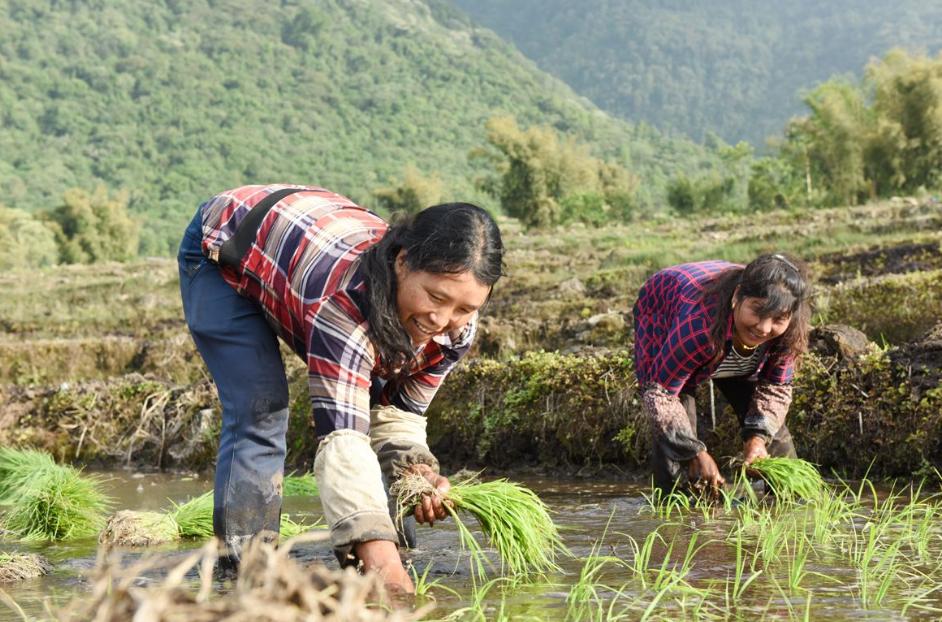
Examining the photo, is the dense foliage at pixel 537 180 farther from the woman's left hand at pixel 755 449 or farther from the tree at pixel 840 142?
the woman's left hand at pixel 755 449

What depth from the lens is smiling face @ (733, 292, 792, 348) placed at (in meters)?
4.89

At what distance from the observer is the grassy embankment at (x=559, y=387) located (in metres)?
6.55

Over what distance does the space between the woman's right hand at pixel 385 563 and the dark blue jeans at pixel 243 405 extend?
74 cm

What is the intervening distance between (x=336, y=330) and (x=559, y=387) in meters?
4.57

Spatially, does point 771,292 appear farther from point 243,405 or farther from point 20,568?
point 20,568

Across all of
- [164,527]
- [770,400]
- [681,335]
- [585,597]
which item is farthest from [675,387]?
[164,527]

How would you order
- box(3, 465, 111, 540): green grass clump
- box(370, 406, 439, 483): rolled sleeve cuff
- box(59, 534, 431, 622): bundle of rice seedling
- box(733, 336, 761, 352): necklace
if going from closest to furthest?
box(59, 534, 431, 622): bundle of rice seedling → box(370, 406, 439, 483): rolled sleeve cuff → box(733, 336, 761, 352): necklace → box(3, 465, 111, 540): green grass clump

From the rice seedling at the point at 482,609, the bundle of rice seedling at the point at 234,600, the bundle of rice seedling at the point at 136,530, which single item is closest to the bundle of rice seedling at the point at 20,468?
the bundle of rice seedling at the point at 136,530

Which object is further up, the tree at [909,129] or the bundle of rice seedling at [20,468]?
the tree at [909,129]

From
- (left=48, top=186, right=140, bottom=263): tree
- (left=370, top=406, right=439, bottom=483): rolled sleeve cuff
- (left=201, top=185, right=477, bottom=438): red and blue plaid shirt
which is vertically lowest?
(left=48, top=186, right=140, bottom=263): tree

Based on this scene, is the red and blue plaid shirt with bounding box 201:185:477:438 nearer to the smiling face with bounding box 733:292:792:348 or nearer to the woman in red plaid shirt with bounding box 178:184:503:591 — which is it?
the woman in red plaid shirt with bounding box 178:184:503:591

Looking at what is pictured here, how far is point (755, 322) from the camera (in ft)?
16.1

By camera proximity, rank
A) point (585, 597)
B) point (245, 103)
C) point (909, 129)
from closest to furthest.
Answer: point (585, 597)
point (909, 129)
point (245, 103)

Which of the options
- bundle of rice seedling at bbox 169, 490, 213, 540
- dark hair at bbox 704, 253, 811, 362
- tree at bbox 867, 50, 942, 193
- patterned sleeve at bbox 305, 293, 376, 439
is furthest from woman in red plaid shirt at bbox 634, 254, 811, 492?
tree at bbox 867, 50, 942, 193
